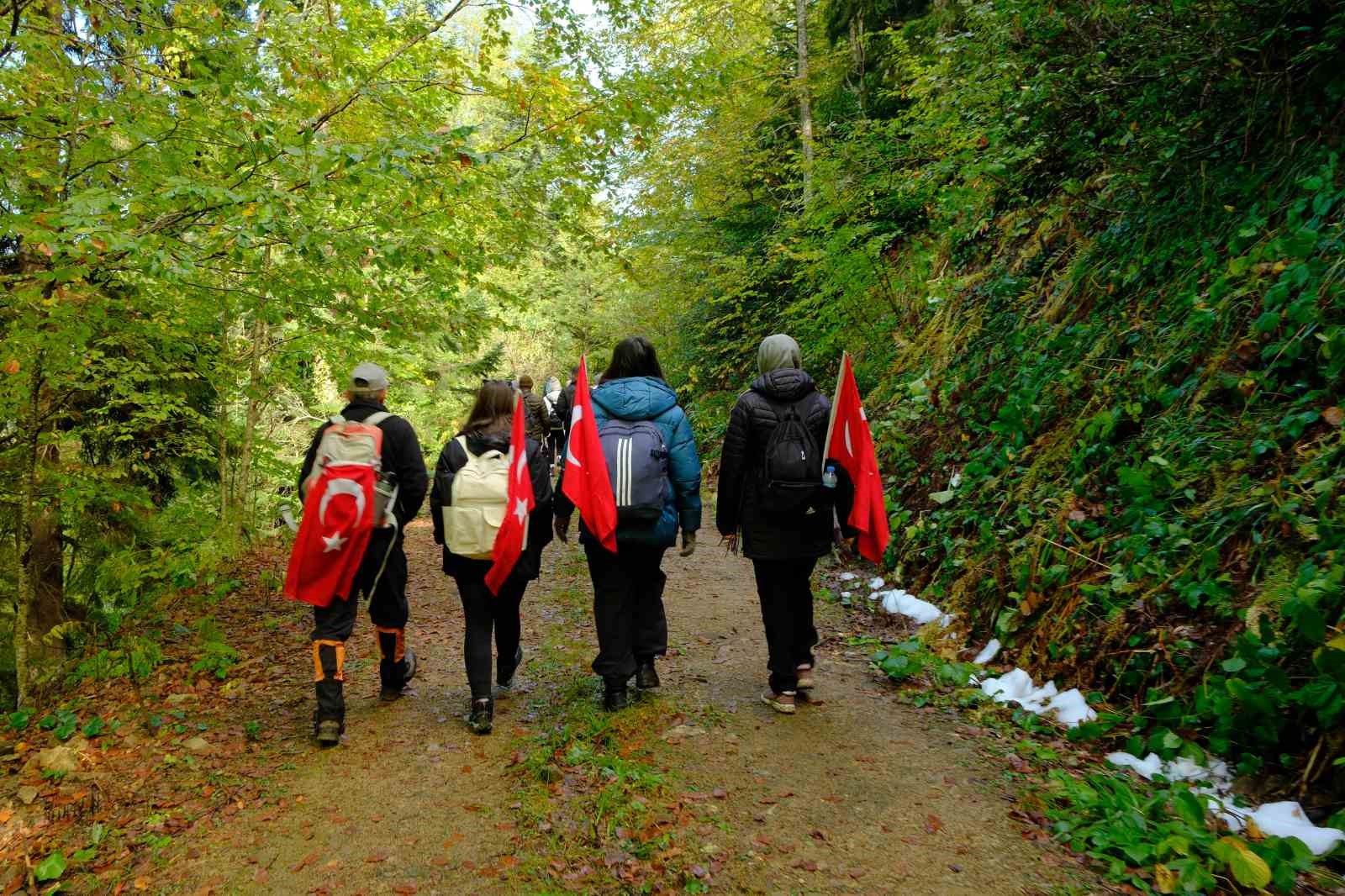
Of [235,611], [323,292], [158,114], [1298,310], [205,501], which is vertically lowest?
[235,611]

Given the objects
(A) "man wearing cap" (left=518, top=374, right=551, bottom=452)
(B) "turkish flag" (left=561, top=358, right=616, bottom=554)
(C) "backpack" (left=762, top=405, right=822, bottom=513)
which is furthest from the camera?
(A) "man wearing cap" (left=518, top=374, right=551, bottom=452)

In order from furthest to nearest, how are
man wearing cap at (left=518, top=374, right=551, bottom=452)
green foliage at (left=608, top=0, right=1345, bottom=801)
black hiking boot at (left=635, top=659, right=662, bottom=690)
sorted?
man wearing cap at (left=518, top=374, right=551, bottom=452) → black hiking boot at (left=635, top=659, right=662, bottom=690) → green foliage at (left=608, top=0, right=1345, bottom=801)

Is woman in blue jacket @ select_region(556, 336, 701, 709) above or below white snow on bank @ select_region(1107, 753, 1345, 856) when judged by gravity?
above

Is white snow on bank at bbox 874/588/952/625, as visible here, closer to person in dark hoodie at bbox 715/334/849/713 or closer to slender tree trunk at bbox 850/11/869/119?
person in dark hoodie at bbox 715/334/849/713

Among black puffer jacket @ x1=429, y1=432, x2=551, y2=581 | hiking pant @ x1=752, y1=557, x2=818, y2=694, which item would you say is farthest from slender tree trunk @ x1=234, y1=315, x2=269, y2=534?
hiking pant @ x1=752, y1=557, x2=818, y2=694

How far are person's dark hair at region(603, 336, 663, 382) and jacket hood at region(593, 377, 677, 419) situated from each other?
0.29ft

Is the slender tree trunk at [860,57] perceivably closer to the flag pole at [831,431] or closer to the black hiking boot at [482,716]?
the flag pole at [831,431]

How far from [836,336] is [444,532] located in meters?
7.70

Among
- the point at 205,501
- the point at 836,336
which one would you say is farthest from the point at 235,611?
the point at 836,336

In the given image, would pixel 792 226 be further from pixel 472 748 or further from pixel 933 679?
pixel 472 748

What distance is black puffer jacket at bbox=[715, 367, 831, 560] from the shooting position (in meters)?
4.64

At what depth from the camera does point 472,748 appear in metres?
4.44

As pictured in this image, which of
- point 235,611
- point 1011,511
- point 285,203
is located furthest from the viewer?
point 235,611

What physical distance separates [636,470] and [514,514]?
758 mm
